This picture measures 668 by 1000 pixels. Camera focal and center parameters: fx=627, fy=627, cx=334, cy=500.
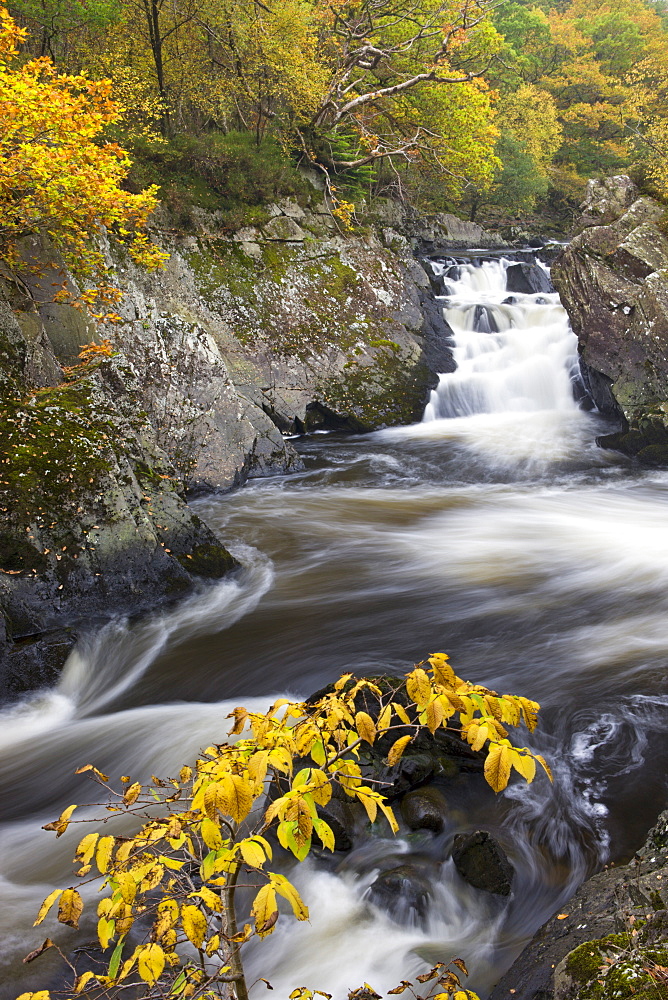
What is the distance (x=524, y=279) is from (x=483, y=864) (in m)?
16.9

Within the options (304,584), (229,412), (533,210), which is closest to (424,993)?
(304,584)

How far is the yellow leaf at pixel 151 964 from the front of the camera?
60.1 inches

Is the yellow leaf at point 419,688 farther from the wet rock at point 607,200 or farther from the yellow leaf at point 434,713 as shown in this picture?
the wet rock at point 607,200

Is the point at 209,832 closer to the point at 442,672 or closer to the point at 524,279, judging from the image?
the point at 442,672

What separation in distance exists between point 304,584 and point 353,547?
114 cm

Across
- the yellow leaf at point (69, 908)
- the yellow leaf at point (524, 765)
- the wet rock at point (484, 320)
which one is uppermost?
the wet rock at point (484, 320)

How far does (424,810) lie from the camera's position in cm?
364

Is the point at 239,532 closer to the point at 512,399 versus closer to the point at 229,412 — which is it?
the point at 229,412

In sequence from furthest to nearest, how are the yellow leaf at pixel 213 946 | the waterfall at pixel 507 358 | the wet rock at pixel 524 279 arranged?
the wet rock at pixel 524 279 → the waterfall at pixel 507 358 → the yellow leaf at pixel 213 946

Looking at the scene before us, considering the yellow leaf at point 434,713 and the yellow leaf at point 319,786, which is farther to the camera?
the yellow leaf at point 434,713

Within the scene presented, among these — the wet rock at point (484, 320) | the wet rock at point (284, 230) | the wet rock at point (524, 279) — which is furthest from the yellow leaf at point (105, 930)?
the wet rock at point (524, 279)

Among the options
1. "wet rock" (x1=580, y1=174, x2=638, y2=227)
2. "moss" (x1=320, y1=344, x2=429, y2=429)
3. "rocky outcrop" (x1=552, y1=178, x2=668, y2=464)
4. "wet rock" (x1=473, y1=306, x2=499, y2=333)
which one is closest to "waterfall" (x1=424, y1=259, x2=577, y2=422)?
"wet rock" (x1=473, y1=306, x2=499, y2=333)

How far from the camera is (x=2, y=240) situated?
24.6 ft

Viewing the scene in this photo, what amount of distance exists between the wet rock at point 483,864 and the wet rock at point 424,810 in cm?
19
